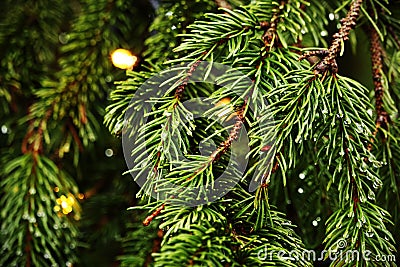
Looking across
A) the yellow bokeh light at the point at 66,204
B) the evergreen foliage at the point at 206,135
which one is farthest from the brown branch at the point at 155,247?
the yellow bokeh light at the point at 66,204

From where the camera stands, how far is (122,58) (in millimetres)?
722

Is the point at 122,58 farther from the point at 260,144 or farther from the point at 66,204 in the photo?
the point at 260,144

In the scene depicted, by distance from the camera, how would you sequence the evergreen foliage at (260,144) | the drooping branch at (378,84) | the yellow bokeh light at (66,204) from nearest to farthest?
the evergreen foliage at (260,144), the drooping branch at (378,84), the yellow bokeh light at (66,204)

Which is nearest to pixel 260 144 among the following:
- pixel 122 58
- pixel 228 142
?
pixel 228 142

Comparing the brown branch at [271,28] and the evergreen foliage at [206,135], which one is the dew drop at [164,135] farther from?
the brown branch at [271,28]

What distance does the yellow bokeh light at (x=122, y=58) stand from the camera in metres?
0.72

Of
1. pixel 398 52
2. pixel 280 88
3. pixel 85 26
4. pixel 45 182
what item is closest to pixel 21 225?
pixel 45 182

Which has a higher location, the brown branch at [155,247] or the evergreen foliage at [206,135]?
the evergreen foliage at [206,135]

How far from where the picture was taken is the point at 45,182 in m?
0.65

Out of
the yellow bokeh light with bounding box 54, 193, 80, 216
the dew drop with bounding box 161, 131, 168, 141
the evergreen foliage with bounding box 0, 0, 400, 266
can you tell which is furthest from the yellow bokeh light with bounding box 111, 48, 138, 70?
the dew drop with bounding box 161, 131, 168, 141

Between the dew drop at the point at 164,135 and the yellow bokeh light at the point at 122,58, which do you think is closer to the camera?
the dew drop at the point at 164,135

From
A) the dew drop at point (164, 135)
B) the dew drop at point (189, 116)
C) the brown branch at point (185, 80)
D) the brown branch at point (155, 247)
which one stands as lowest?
the brown branch at point (155, 247)

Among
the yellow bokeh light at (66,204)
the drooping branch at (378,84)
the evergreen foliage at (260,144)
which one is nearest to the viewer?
the evergreen foliage at (260,144)

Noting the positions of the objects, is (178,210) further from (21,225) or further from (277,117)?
(21,225)
